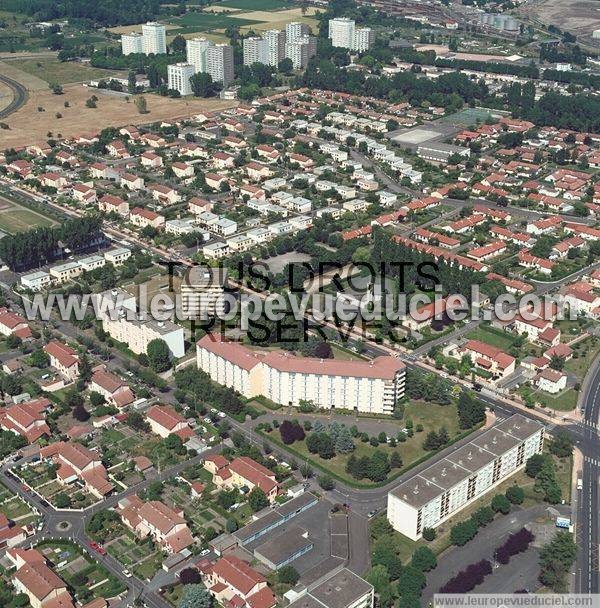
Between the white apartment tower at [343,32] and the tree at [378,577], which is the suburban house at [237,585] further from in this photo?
the white apartment tower at [343,32]

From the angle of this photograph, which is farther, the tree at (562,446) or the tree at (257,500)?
the tree at (562,446)

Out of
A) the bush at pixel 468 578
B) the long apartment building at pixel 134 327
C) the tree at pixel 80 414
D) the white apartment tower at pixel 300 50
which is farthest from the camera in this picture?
the white apartment tower at pixel 300 50

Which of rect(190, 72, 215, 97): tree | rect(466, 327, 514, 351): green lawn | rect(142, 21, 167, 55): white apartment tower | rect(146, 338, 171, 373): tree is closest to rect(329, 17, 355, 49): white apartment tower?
rect(142, 21, 167, 55): white apartment tower

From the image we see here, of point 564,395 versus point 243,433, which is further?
point 564,395

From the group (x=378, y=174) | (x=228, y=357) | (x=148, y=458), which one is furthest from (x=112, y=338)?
(x=378, y=174)

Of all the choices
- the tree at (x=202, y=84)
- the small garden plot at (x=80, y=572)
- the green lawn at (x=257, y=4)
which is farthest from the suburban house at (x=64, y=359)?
the green lawn at (x=257, y=4)

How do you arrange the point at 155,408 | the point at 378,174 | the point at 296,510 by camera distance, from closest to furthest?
1. the point at 296,510
2. the point at 155,408
3. the point at 378,174

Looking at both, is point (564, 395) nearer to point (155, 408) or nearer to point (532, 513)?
point (532, 513)
